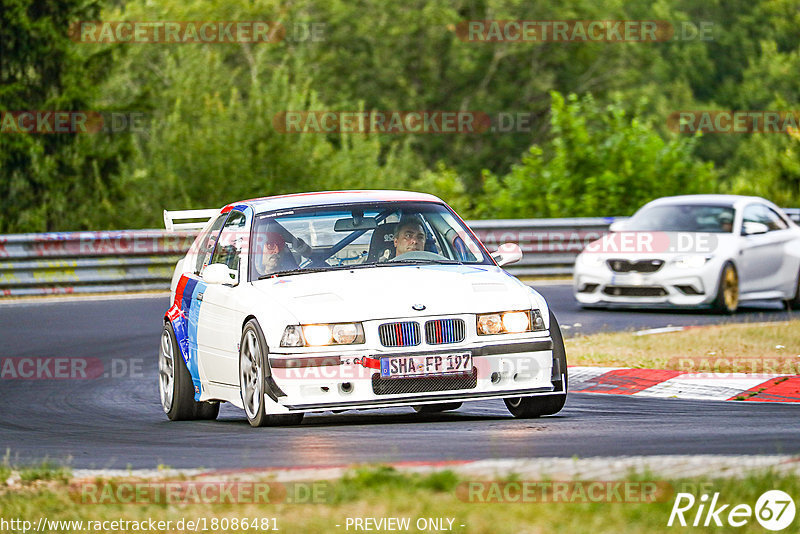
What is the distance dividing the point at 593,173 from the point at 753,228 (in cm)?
1105

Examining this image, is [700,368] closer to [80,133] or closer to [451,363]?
[451,363]

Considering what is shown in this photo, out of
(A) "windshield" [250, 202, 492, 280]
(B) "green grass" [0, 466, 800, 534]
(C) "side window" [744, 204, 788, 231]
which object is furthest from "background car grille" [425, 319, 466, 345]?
(C) "side window" [744, 204, 788, 231]

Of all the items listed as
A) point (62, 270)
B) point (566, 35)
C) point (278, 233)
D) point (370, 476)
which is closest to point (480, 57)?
point (566, 35)

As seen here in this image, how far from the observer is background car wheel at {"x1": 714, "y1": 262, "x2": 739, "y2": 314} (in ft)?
60.6

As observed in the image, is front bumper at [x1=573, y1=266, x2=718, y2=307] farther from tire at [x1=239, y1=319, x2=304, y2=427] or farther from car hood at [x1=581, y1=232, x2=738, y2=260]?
tire at [x1=239, y1=319, x2=304, y2=427]

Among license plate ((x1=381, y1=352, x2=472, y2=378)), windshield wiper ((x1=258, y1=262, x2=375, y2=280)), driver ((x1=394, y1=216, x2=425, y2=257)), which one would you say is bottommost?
license plate ((x1=381, y1=352, x2=472, y2=378))

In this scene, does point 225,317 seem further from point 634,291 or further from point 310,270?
point 634,291

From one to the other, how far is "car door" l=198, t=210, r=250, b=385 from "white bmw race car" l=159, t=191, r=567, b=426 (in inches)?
0.5

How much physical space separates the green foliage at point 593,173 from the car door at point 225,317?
63.2 feet

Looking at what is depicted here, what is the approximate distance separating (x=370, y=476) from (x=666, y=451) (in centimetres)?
171

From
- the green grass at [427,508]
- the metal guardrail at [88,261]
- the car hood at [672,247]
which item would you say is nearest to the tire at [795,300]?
the car hood at [672,247]

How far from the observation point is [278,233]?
10141mm

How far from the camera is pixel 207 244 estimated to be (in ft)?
36.9

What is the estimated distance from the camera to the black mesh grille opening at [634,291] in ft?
61.1
